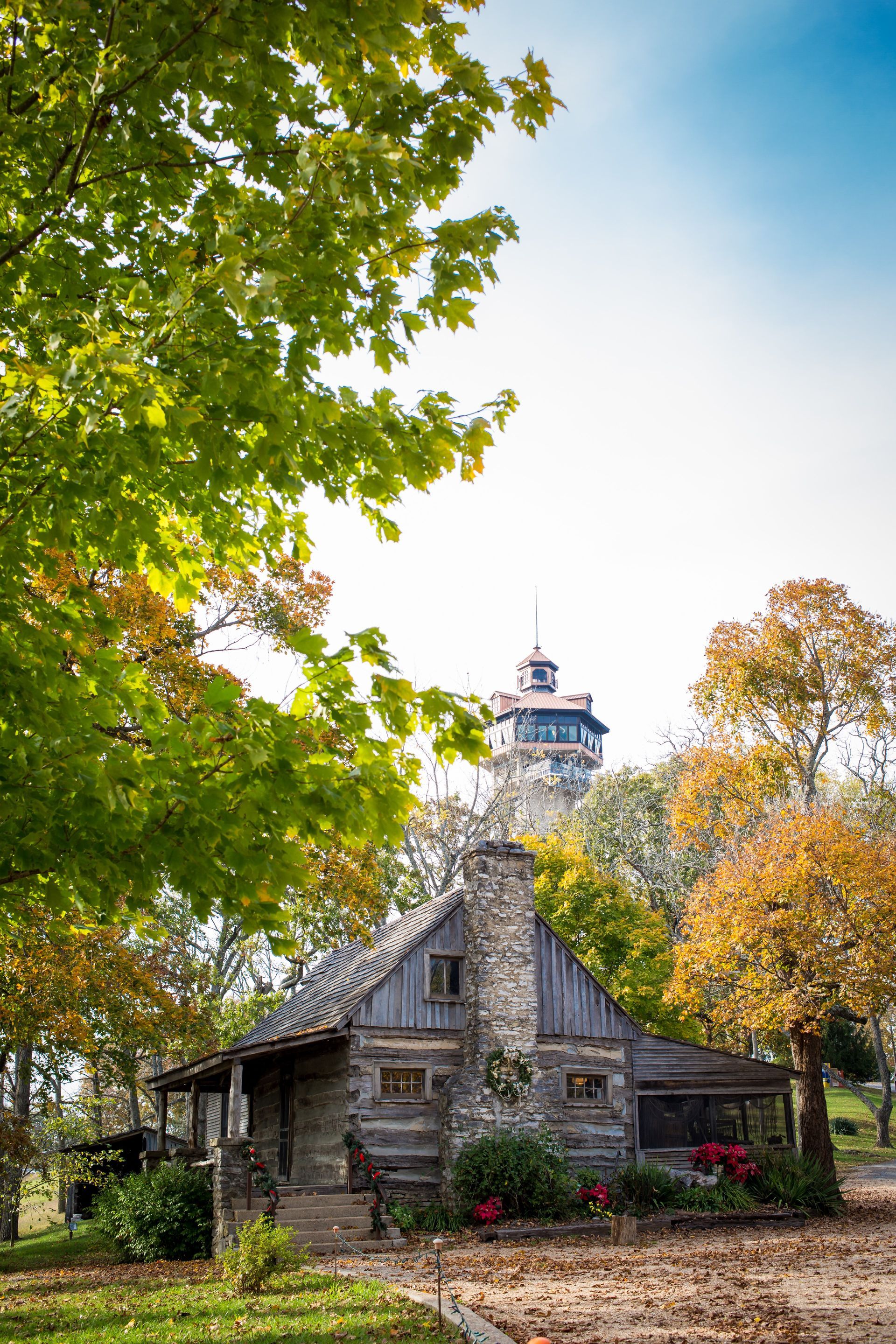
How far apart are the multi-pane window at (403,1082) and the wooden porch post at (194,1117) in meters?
6.13

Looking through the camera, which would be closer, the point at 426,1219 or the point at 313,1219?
the point at 313,1219

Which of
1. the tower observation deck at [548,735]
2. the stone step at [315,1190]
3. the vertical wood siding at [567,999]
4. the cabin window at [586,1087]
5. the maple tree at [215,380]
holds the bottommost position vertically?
the stone step at [315,1190]

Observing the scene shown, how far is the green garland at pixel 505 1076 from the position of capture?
17359 millimetres

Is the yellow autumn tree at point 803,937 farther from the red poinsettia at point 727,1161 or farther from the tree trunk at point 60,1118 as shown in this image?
the tree trunk at point 60,1118

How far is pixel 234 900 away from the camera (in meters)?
4.51

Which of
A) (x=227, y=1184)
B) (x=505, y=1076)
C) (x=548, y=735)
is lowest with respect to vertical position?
(x=227, y=1184)

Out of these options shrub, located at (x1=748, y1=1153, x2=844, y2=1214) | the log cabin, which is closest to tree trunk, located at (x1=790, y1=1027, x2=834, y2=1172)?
the log cabin

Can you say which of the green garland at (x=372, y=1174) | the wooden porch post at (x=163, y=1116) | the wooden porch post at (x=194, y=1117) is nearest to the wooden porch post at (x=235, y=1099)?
the green garland at (x=372, y=1174)

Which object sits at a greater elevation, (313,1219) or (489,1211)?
(313,1219)

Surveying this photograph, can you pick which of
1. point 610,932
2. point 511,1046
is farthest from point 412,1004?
point 610,932

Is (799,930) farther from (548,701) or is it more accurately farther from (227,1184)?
(548,701)

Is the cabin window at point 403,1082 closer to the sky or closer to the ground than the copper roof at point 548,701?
closer to the ground

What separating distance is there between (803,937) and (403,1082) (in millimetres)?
8726

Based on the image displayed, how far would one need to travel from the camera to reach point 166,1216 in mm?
15953
